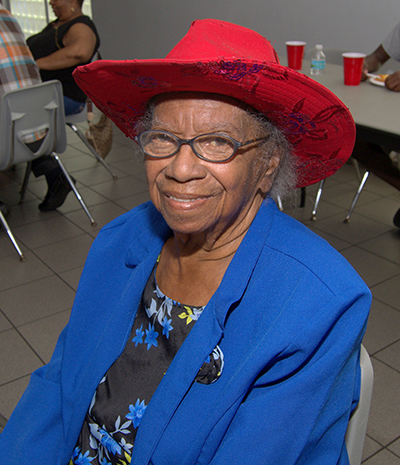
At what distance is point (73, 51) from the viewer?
398cm

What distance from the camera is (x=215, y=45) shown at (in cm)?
99

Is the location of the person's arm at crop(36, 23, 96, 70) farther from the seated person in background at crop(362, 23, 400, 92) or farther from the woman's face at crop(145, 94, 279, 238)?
A: the woman's face at crop(145, 94, 279, 238)

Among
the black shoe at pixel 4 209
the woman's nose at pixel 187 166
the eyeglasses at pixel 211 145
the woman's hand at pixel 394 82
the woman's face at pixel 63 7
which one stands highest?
the eyeglasses at pixel 211 145

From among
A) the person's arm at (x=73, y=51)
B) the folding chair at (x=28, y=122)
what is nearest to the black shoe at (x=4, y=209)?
the folding chair at (x=28, y=122)

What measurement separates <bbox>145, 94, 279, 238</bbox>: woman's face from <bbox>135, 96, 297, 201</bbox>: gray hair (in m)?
0.02

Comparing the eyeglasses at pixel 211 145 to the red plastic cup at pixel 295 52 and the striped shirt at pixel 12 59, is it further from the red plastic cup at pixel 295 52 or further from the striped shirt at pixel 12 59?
the red plastic cup at pixel 295 52

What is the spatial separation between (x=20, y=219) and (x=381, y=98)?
255cm

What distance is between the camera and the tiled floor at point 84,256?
6.82 ft

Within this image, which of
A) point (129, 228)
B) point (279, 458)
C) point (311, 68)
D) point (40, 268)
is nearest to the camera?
point (279, 458)

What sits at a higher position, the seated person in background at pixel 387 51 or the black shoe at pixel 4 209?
the seated person in background at pixel 387 51

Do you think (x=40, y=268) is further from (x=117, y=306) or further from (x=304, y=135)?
(x=304, y=135)

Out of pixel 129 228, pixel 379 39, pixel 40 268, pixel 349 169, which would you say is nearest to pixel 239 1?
pixel 379 39

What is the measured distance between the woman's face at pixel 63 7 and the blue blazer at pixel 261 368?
3.63 m

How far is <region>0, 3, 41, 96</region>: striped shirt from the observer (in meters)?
3.07
